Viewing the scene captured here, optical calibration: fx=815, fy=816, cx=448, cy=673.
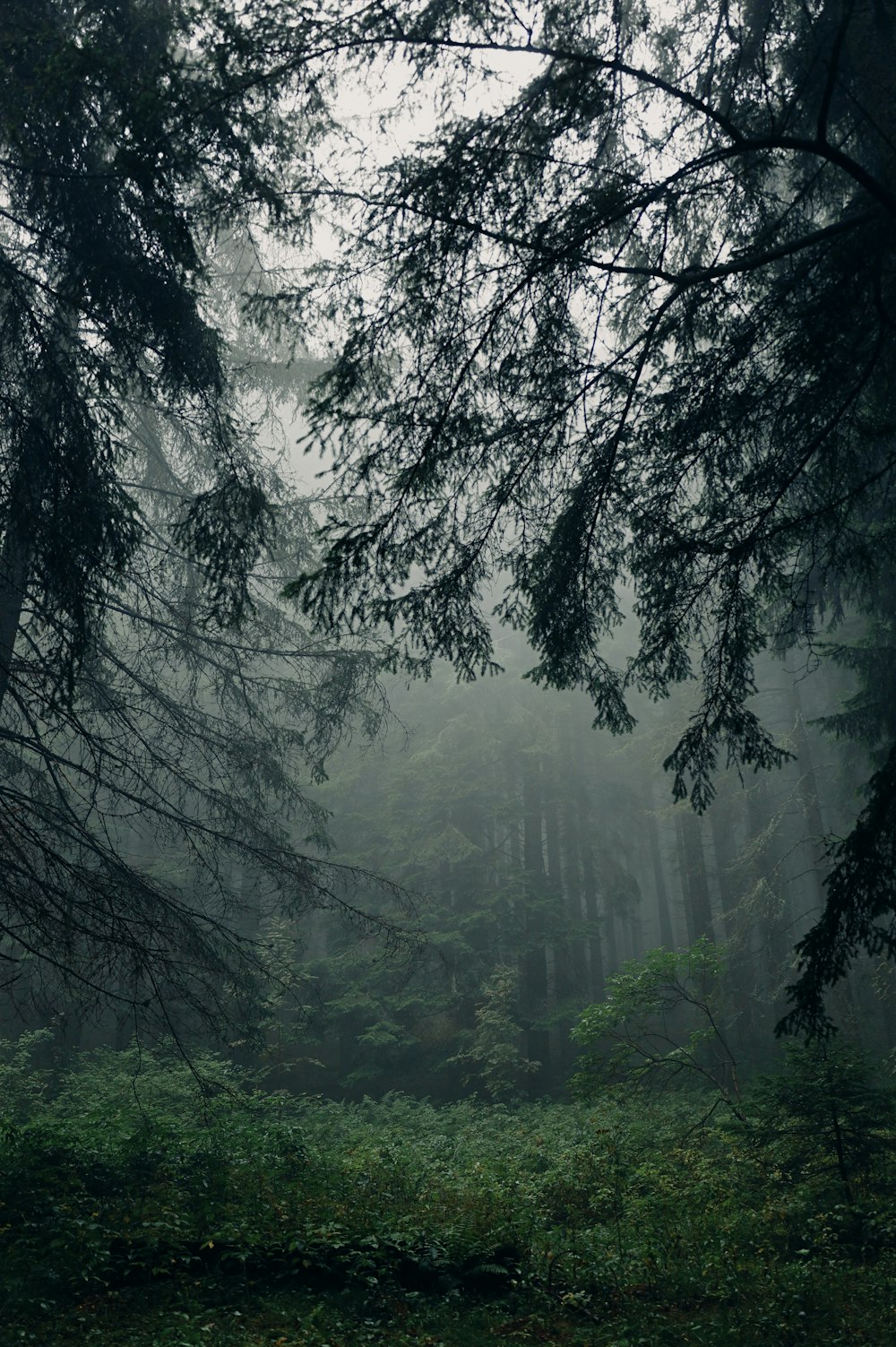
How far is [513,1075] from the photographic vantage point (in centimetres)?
1781

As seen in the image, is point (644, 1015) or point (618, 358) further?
point (644, 1015)

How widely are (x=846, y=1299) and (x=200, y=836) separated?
6156 mm

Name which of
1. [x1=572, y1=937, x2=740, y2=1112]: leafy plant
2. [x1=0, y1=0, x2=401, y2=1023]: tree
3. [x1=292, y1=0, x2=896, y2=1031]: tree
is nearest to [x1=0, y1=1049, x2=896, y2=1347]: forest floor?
[x1=572, y1=937, x2=740, y2=1112]: leafy plant

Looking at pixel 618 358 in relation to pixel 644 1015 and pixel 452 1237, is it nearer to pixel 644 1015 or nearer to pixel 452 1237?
pixel 452 1237

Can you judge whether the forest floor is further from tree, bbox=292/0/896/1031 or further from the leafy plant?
tree, bbox=292/0/896/1031

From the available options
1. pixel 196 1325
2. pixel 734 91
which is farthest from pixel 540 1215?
pixel 734 91

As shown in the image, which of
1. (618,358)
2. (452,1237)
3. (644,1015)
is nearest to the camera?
(618,358)

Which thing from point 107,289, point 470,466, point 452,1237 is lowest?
point 452,1237

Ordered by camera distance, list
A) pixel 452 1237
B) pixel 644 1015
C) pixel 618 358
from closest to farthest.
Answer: pixel 618 358 < pixel 452 1237 < pixel 644 1015

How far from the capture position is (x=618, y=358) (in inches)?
195

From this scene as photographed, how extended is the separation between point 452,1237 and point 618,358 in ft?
20.1

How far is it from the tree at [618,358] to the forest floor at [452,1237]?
7.99 ft

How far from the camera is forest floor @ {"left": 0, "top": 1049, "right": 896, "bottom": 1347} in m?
4.73

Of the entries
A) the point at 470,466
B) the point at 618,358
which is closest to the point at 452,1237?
the point at 470,466
